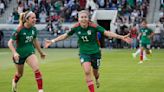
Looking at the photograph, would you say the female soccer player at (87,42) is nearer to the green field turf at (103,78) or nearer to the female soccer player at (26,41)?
the female soccer player at (26,41)

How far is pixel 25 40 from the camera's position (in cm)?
1525

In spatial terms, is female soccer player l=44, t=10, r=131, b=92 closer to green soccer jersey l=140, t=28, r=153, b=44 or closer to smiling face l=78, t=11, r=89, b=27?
smiling face l=78, t=11, r=89, b=27

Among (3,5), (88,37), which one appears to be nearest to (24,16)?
(88,37)

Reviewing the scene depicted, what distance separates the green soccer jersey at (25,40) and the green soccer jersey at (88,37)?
4.11 feet

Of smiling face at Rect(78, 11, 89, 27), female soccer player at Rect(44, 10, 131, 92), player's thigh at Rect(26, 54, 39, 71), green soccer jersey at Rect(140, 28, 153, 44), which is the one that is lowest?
green soccer jersey at Rect(140, 28, 153, 44)

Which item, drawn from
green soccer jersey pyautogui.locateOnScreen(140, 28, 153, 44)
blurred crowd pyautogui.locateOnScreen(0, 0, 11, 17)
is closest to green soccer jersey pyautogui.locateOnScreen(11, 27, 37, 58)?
green soccer jersey pyautogui.locateOnScreen(140, 28, 153, 44)

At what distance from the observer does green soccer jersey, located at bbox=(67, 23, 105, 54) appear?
1462 centimetres

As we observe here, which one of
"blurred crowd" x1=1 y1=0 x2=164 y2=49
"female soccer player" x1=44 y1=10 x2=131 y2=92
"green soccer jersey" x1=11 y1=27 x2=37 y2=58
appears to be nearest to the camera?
"female soccer player" x1=44 y1=10 x2=131 y2=92

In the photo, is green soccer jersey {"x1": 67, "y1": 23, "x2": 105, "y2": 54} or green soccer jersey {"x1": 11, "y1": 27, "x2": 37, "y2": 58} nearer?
green soccer jersey {"x1": 67, "y1": 23, "x2": 105, "y2": 54}

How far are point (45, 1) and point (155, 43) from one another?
1190 cm

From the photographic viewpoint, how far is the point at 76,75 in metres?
21.9

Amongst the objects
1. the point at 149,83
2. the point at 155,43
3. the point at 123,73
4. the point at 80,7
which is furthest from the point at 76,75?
the point at 80,7

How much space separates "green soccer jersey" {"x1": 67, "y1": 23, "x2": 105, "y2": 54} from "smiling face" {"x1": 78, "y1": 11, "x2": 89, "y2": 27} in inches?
7.2

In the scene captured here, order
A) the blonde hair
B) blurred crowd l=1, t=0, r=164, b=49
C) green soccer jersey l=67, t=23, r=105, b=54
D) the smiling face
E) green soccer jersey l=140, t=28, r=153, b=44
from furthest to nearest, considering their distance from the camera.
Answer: blurred crowd l=1, t=0, r=164, b=49
green soccer jersey l=140, t=28, r=153, b=44
the blonde hair
green soccer jersey l=67, t=23, r=105, b=54
the smiling face
